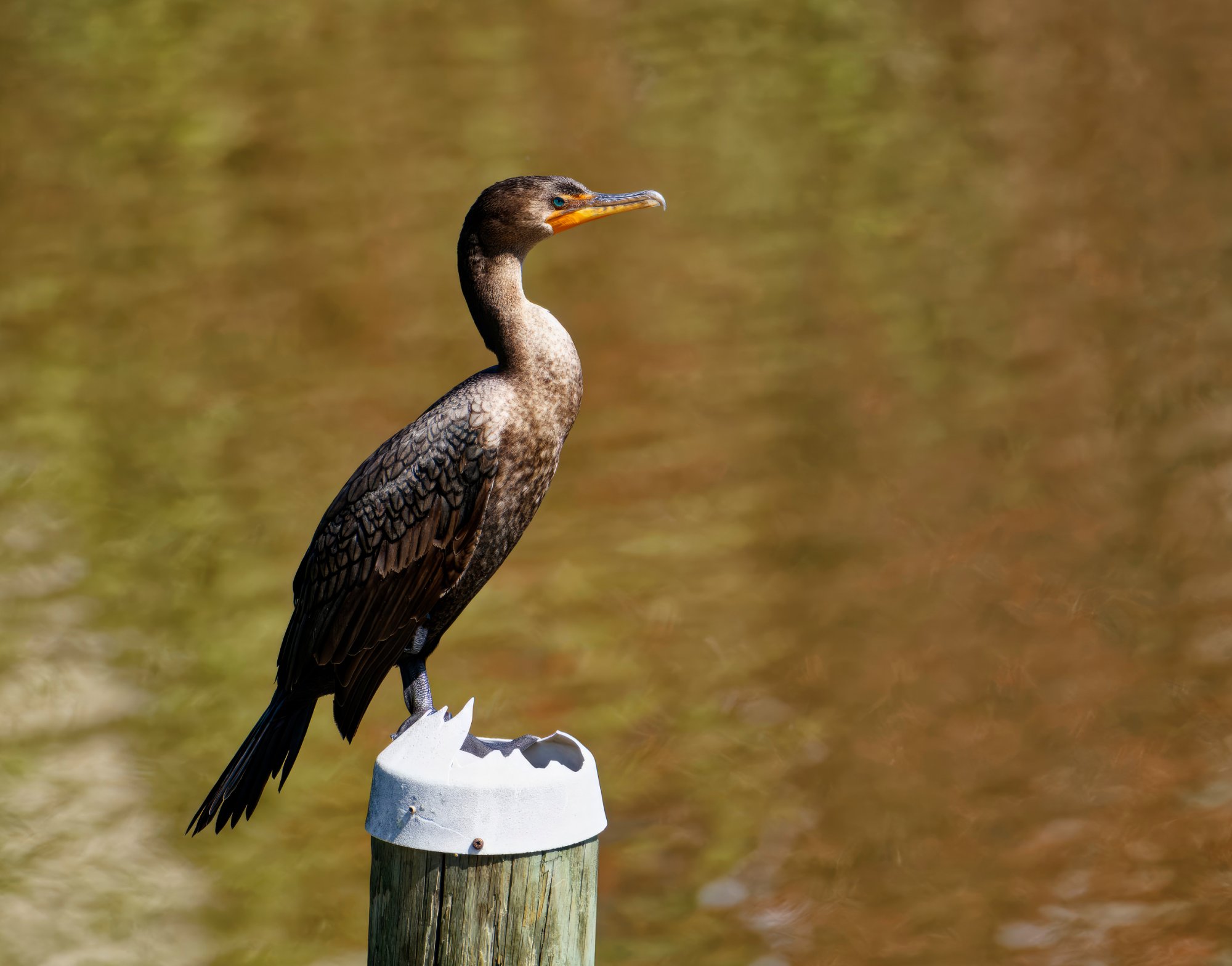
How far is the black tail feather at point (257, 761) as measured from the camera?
3.07 m

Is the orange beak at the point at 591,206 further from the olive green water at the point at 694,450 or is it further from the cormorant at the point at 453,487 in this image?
the olive green water at the point at 694,450

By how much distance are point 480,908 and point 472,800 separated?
197 mm

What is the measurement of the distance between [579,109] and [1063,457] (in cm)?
335

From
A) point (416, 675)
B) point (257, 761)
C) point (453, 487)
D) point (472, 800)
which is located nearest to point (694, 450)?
point (416, 675)

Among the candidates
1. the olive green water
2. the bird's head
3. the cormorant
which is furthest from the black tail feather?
the olive green water

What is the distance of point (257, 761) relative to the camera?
10.2 feet

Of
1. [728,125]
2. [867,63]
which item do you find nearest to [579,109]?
[728,125]

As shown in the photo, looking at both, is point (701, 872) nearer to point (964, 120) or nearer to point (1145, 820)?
point (1145, 820)

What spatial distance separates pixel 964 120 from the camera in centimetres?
892

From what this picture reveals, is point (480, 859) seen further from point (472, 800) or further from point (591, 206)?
point (591, 206)

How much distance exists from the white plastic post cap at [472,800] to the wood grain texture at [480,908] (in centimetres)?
3

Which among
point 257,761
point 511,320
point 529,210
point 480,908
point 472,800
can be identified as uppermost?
point 529,210

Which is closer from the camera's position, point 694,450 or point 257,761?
point 257,761

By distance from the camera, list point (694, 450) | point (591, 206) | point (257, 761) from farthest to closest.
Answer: point (694, 450)
point (591, 206)
point (257, 761)
